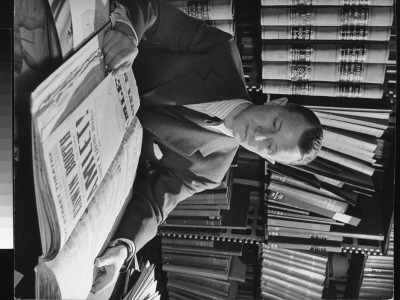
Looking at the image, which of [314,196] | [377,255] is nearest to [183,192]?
[314,196]

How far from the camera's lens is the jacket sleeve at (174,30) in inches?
68.0

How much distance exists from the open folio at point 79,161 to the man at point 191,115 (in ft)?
0.22

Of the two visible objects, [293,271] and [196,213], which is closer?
[196,213]

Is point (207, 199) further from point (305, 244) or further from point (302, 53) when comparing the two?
point (302, 53)

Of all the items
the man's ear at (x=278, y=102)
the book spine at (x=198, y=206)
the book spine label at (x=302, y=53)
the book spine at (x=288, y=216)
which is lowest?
the book spine at (x=288, y=216)

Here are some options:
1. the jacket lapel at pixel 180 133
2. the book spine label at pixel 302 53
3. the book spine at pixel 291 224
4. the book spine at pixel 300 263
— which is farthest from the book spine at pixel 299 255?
the book spine label at pixel 302 53

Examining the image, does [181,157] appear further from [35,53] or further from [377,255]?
[377,255]

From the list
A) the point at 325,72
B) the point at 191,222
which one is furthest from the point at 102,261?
the point at 325,72

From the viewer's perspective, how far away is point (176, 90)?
179cm

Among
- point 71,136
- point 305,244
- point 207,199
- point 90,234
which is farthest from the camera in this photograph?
point 305,244

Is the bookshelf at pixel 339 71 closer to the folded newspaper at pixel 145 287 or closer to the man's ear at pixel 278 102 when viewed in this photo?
the man's ear at pixel 278 102

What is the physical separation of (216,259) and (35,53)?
3.58ft

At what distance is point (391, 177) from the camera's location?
1.90m

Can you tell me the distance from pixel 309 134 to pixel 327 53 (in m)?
0.29
